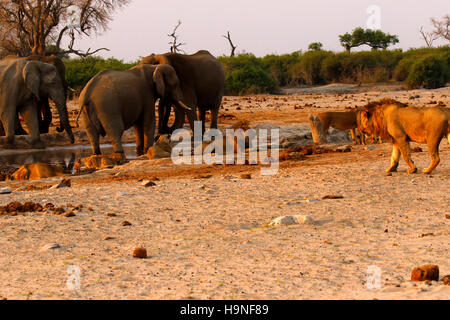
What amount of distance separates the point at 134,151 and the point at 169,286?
11376mm

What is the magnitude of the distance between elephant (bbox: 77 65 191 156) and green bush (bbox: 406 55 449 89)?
2341 cm

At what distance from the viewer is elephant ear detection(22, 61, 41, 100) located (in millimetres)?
15969

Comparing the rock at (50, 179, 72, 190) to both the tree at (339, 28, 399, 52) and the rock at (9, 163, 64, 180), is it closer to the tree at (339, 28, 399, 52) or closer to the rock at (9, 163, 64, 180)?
the rock at (9, 163, 64, 180)

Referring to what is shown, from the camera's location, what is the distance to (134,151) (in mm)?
15922

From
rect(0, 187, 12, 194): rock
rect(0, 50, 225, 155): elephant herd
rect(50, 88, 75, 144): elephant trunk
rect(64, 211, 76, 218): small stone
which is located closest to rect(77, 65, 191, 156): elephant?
rect(0, 50, 225, 155): elephant herd

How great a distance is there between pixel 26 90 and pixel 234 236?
11.3 m

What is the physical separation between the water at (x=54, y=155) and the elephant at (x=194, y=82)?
4.21ft

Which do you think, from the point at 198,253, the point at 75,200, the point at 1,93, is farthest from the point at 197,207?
the point at 1,93

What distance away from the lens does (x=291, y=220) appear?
6711mm

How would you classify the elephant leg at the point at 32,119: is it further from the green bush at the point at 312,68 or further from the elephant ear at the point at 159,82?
the green bush at the point at 312,68

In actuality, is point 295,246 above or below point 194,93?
below

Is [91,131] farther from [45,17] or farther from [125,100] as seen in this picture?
[45,17]

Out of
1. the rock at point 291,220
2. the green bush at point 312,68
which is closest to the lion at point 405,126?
the rock at point 291,220
